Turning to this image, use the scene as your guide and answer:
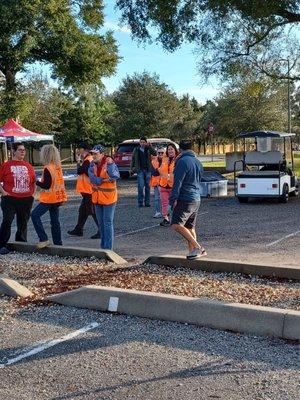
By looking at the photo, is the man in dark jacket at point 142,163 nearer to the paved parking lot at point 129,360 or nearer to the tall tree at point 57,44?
the paved parking lot at point 129,360

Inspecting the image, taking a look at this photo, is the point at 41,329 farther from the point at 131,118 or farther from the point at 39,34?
the point at 131,118

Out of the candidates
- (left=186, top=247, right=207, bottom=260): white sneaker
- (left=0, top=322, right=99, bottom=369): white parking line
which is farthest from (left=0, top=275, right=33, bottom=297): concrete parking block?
(left=186, top=247, right=207, bottom=260): white sneaker

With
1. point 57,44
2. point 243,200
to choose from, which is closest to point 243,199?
point 243,200

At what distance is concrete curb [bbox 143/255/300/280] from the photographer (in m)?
7.34

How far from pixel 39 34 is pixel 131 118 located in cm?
1988

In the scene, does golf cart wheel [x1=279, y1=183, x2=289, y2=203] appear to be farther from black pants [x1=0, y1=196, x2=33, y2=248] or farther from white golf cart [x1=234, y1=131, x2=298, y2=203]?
black pants [x1=0, y1=196, x2=33, y2=248]

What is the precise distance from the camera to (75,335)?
5680mm

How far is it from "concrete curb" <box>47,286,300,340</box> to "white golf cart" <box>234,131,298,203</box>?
10.7 metres

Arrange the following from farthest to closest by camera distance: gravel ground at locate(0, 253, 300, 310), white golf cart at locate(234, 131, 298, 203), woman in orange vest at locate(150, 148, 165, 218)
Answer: white golf cart at locate(234, 131, 298, 203) → woman in orange vest at locate(150, 148, 165, 218) → gravel ground at locate(0, 253, 300, 310)

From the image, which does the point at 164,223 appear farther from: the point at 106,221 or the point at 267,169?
the point at 267,169

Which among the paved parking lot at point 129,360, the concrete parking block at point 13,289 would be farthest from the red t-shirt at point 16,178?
the paved parking lot at point 129,360

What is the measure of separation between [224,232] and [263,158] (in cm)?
592

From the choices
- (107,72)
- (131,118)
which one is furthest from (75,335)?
(131,118)

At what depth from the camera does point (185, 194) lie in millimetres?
8211
